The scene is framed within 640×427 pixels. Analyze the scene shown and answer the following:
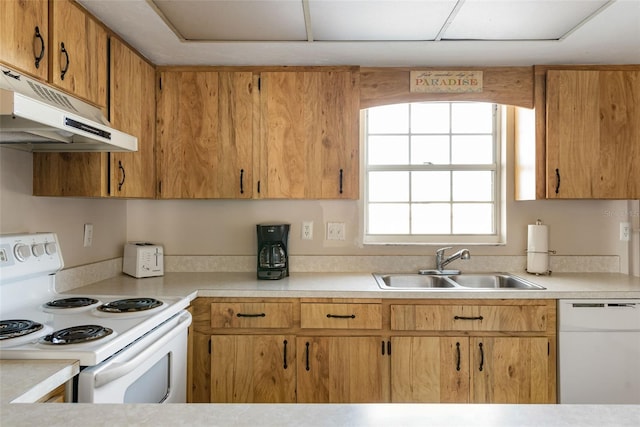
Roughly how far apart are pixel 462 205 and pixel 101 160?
7.43ft

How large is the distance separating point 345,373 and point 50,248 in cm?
158

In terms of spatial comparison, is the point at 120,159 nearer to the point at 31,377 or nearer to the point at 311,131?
the point at 311,131

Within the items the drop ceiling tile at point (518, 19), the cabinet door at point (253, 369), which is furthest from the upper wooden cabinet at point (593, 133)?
the cabinet door at point (253, 369)

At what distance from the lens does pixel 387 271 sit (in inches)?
104

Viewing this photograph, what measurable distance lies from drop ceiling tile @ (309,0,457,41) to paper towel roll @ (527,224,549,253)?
138cm

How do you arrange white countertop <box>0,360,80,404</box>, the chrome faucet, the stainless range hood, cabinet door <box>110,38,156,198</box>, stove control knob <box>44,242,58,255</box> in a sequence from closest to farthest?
white countertop <box>0,360,80,404</box>
the stainless range hood
stove control knob <box>44,242,58,255</box>
cabinet door <box>110,38,156,198</box>
the chrome faucet

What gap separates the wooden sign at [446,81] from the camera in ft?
8.00

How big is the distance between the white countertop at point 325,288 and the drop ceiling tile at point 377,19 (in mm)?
1335

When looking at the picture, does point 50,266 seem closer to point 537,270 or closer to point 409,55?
point 409,55

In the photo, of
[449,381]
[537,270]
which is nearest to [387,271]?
[449,381]

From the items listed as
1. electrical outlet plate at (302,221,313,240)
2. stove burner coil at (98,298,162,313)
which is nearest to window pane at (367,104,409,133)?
electrical outlet plate at (302,221,313,240)

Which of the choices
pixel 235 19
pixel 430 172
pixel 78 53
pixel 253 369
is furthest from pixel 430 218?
pixel 78 53

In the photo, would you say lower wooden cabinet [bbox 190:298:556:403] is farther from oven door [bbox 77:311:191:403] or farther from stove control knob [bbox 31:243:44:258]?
stove control knob [bbox 31:243:44:258]

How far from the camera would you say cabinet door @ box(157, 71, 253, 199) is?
2.41 metres
